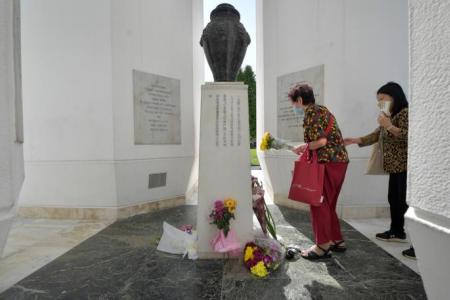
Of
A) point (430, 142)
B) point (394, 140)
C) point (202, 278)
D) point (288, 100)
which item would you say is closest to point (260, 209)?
point (202, 278)

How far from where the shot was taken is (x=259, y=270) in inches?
87.5

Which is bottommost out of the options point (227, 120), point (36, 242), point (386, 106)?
point (36, 242)

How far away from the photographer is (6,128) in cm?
136

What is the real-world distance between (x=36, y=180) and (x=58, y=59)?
1.76 m

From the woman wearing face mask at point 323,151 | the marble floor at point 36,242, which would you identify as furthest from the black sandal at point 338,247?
the marble floor at point 36,242

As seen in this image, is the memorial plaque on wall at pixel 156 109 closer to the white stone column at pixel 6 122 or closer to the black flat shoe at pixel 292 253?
the black flat shoe at pixel 292 253

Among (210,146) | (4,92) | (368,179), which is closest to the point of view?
(4,92)

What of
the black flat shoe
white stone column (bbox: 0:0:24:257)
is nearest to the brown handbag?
the black flat shoe

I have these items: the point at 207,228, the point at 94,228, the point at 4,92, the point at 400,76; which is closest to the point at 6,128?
the point at 4,92

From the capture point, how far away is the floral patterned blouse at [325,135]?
7.80ft

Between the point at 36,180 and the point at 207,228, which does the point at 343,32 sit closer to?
the point at 207,228

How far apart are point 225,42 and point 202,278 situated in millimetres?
1978

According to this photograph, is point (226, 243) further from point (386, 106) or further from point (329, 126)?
point (386, 106)

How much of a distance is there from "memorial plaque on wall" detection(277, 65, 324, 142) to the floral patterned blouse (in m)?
1.85
